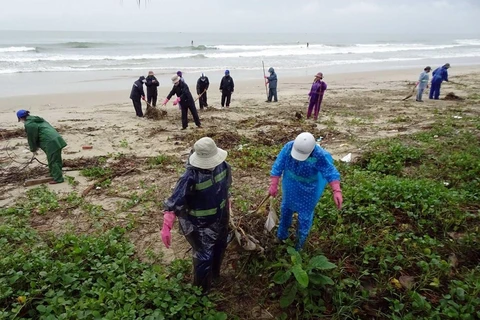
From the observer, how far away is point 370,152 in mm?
6543

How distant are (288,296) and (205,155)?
4.81 feet

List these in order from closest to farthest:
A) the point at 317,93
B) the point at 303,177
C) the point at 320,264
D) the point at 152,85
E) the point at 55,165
Answer: 1. the point at 320,264
2. the point at 303,177
3. the point at 55,165
4. the point at 317,93
5. the point at 152,85

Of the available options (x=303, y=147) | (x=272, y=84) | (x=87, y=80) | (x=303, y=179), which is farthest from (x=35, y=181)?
(x=87, y=80)

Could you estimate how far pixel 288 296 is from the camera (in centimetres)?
300

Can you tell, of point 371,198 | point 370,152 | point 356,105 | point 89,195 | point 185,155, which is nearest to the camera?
point 371,198

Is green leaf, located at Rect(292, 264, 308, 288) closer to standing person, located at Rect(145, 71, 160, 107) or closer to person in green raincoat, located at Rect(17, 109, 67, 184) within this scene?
person in green raincoat, located at Rect(17, 109, 67, 184)

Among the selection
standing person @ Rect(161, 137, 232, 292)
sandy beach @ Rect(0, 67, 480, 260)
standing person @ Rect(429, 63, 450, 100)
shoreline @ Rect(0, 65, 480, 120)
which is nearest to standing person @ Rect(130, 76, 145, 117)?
sandy beach @ Rect(0, 67, 480, 260)

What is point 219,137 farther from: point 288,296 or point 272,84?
point 272,84

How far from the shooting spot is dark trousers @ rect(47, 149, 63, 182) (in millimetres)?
5945

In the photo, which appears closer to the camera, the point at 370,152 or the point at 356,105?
the point at 370,152

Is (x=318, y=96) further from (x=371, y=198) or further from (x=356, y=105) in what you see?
(x=371, y=198)

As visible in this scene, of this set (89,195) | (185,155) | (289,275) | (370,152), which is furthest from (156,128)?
(289,275)

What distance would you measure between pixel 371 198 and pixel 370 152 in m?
2.28

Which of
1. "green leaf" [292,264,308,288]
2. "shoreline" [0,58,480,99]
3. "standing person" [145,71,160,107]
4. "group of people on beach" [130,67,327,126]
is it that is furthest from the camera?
"shoreline" [0,58,480,99]
